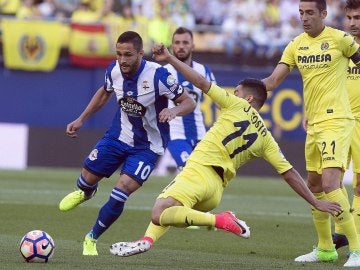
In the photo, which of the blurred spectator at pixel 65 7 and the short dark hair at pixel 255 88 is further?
the blurred spectator at pixel 65 7

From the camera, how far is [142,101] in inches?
374

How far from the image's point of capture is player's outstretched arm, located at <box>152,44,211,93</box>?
26.8 ft

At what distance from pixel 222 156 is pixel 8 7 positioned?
47.2ft

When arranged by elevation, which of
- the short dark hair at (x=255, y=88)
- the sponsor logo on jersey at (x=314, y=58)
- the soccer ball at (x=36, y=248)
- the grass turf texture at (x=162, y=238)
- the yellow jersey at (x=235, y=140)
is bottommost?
the grass turf texture at (x=162, y=238)

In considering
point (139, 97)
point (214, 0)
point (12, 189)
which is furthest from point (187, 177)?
point (214, 0)

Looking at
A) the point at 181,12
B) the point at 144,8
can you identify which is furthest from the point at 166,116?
the point at 181,12

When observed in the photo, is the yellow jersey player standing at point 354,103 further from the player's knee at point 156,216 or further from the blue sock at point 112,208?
the player's knee at point 156,216

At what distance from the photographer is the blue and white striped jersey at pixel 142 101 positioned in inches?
373

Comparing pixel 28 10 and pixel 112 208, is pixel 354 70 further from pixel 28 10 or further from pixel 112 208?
pixel 28 10

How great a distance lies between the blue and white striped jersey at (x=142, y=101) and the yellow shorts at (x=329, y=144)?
4.17 ft

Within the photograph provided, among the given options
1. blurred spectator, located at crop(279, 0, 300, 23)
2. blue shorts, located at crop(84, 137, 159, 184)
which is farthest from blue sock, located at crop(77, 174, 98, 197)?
blurred spectator, located at crop(279, 0, 300, 23)

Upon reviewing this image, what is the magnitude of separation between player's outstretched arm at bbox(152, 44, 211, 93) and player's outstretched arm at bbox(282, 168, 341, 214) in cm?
98

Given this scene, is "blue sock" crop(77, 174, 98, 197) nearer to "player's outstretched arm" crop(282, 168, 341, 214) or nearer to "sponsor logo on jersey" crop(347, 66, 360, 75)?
"player's outstretched arm" crop(282, 168, 341, 214)

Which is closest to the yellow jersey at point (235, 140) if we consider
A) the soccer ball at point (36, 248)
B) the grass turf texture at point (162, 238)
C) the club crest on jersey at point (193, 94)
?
the grass turf texture at point (162, 238)
